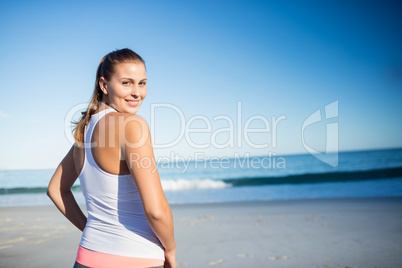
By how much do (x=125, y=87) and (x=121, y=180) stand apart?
39 centimetres

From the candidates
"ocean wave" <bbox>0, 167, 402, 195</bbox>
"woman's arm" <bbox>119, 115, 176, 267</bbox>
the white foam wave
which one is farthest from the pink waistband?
the white foam wave

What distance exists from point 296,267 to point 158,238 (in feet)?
9.80

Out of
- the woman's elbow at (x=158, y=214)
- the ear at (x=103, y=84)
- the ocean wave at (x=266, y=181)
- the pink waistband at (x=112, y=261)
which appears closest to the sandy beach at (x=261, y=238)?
the pink waistband at (x=112, y=261)

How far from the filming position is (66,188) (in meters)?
1.49

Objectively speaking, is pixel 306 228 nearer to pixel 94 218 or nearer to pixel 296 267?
pixel 296 267

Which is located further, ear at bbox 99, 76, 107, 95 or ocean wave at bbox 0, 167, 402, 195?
ocean wave at bbox 0, 167, 402, 195

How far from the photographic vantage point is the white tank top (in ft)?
3.60

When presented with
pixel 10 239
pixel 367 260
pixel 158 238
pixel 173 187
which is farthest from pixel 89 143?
pixel 173 187

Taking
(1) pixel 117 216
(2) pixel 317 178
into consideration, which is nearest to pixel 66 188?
(1) pixel 117 216

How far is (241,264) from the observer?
3.71 m

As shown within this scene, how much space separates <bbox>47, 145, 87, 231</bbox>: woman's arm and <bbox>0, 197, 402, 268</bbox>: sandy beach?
261 centimetres

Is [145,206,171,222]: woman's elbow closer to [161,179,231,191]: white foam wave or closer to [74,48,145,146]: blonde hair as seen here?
[74,48,145,146]: blonde hair

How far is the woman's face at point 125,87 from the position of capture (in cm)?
122

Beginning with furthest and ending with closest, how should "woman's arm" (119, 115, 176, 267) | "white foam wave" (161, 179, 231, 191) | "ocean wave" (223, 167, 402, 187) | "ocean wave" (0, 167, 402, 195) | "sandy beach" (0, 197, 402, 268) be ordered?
"ocean wave" (223, 167, 402, 187)
"white foam wave" (161, 179, 231, 191)
"ocean wave" (0, 167, 402, 195)
"sandy beach" (0, 197, 402, 268)
"woman's arm" (119, 115, 176, 267)
